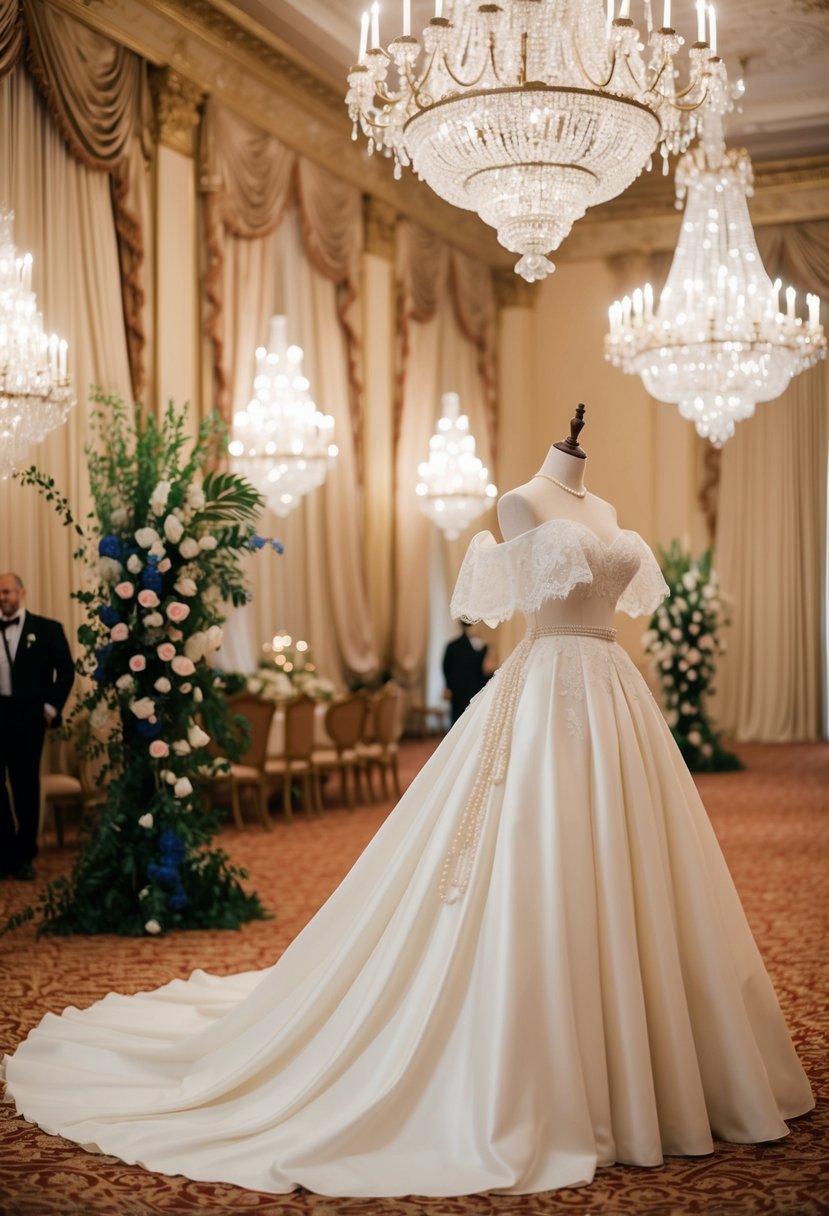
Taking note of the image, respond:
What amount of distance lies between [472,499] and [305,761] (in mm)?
4047

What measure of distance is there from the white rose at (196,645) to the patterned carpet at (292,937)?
4.21 feet

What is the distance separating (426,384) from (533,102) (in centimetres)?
902

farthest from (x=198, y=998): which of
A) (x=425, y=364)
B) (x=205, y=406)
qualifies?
(x=425, y=364)

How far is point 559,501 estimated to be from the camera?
3.88 meters

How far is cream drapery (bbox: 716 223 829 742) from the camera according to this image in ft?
49.8

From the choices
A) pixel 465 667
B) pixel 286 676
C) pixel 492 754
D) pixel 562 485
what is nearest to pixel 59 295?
pixel 286 676

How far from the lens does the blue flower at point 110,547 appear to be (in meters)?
6.25

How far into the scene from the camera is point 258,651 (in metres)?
11.3

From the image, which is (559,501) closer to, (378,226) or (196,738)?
(196,738)

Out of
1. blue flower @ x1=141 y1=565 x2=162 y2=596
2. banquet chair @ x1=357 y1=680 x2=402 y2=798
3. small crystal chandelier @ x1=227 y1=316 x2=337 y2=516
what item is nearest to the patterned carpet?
banquet chair @ x1=357 y1=680 x2=402 y2=798

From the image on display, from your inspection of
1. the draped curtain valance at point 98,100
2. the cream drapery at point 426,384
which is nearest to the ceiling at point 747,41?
the draped curtain valance at point 98,100

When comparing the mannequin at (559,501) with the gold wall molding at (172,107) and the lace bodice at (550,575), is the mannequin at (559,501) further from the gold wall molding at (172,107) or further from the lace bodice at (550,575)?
the gold wall molding at (172,107)

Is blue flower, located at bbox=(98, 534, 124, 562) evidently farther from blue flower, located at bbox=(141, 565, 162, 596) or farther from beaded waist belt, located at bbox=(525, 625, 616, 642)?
beaded waist belt, located at bbox=(525, 625, 616, 642)

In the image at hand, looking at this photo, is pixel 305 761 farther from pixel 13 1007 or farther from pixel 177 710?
pixel 13 1007
